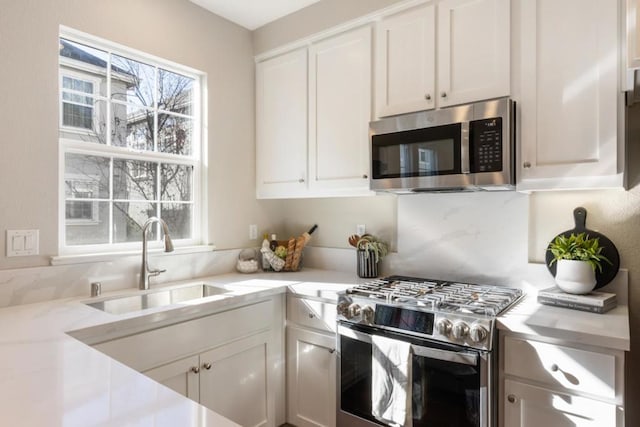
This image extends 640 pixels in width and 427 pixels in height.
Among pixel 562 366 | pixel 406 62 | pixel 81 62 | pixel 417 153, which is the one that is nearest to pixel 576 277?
pixel 562 366

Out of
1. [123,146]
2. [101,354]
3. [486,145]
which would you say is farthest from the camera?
[123,146]

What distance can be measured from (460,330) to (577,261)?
0.62m

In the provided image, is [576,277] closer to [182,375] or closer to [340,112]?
[340,112]

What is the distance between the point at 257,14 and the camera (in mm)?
2561

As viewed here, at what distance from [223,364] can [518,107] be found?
5.92 feet

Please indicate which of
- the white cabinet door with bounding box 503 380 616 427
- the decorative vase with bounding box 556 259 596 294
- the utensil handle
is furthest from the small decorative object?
the utensil handle

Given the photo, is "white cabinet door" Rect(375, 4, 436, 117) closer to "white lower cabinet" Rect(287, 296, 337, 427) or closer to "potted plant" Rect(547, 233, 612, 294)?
"potted plant" Rect(547, 233, 612, 294)

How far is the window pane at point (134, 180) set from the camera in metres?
2.14

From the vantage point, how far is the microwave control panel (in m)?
1.71

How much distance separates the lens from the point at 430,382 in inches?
62.7

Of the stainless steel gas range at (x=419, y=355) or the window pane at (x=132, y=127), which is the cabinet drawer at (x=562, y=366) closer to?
the stainless steel gas range at (x=419, y=355)

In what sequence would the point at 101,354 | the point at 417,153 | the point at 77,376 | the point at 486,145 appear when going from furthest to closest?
the point at 417,153 → the point at 486,145 → the point at 101,354 → the point at 77,376

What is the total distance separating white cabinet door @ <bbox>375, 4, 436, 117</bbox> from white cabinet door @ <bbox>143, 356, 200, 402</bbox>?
1.57 meters

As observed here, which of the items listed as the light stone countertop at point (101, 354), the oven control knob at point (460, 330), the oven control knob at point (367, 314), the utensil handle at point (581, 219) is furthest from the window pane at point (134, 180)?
the utensil handle at point (581, 219)
